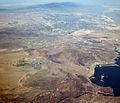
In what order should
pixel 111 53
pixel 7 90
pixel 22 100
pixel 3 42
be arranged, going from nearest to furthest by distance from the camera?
1. pixel 22 100
2. pixel 7 90
3. pixel 111 53
4. pixel 3 42

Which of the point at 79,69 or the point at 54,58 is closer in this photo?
the point at 79,69

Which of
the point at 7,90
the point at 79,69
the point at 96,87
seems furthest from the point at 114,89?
the point at 7,90

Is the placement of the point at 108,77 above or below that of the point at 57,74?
below

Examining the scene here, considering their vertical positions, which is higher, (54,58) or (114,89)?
(54,58)

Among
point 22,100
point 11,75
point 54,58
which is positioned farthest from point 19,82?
point 54,58

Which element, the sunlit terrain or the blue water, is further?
the blue water

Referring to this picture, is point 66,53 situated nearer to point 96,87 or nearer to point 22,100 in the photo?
point 96,87

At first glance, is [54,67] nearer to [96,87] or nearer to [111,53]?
[96,87]

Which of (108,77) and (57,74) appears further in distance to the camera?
(108,77)

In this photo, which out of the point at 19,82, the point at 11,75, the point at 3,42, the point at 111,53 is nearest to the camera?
the point at 19,82

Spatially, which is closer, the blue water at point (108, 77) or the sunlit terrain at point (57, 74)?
the sunlit terrain at point (57, 74)
